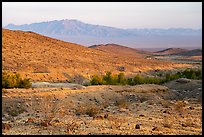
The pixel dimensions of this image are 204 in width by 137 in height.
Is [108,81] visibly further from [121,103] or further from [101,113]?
[101,113]

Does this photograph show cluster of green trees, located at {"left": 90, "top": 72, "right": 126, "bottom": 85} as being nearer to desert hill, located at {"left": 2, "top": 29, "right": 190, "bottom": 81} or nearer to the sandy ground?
the sandy ground

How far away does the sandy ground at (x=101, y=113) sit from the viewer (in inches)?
475

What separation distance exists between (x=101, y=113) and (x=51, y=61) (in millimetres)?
33740

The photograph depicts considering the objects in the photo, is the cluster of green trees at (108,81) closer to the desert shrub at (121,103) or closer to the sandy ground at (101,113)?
the sandy ground at (101,113)

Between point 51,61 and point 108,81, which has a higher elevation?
point 51,61

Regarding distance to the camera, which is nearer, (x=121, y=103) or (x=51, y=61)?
(x=121, y=103)

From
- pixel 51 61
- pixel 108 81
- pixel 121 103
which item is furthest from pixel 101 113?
pixel 51 61

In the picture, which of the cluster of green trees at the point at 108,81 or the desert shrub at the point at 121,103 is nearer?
the desert shrub at the point at 121,103

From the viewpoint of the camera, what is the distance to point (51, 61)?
163 feet

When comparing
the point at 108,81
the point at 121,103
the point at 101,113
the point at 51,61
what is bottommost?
the point at 108,81

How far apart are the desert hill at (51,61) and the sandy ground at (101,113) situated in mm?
15464

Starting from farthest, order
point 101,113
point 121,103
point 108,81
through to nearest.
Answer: point 108,81 → point 121,103 → point 101,113

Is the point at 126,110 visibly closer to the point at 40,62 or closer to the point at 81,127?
the point at 81,127

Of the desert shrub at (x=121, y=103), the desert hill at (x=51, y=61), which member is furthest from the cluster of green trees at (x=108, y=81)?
the desert shrub at (x=121, y=103)
